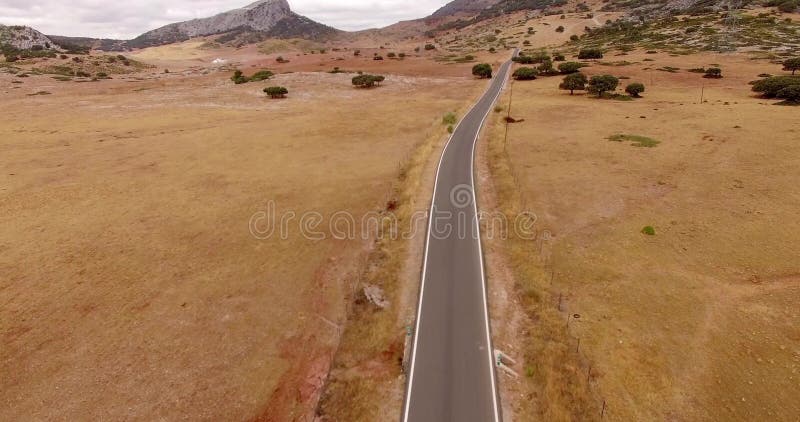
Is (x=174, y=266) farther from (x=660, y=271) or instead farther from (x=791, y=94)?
(x=791, y=94)

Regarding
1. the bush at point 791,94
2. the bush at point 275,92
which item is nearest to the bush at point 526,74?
the bush at point 791,94

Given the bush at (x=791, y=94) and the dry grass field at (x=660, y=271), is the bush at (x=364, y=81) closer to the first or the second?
the dry grass field at (x=660, y=271)

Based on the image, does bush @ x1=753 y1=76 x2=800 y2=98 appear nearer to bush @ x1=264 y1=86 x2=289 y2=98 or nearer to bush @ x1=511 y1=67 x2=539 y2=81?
bush @ x1=511 y1=67 x2=539 y2=81

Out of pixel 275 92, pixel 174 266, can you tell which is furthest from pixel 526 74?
pixel 174 266

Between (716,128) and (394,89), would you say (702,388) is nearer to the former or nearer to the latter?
(716,128)

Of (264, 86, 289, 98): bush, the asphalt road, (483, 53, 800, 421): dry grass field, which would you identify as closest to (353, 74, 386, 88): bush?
(264, 86, 289, 98): bush

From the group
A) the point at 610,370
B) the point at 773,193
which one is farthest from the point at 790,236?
the point at 610,370

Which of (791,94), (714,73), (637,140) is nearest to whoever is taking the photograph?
(637,140)
